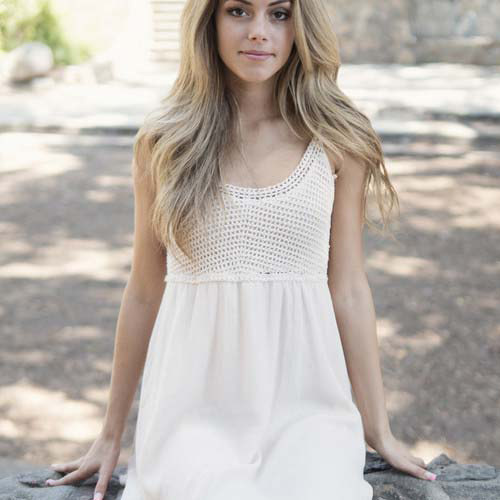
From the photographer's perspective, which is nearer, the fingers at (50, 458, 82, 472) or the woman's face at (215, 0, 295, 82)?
Result: the woman's face at (215, 0, 295, 82)

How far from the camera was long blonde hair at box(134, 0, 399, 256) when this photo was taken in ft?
6.43

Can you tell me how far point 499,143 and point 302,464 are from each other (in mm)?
7030

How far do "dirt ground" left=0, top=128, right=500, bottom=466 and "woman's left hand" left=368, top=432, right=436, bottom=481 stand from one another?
1614 mm

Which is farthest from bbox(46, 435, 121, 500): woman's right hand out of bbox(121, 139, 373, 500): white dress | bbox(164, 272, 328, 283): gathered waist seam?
bbox(164, 272, 328, 283): gathered waist seam

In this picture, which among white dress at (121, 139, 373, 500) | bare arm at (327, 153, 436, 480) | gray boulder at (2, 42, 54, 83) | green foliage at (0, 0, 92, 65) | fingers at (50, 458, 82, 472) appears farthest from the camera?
green foliage at (0, 0, 92, 65)

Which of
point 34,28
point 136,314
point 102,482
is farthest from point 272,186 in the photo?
point 34,28

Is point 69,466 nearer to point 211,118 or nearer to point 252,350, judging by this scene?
point 252,350

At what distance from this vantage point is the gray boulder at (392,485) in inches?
78.2

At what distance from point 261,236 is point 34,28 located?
12234 millimetres

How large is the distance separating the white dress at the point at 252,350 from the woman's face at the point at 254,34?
25 centimetres

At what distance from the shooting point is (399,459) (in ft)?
6.64

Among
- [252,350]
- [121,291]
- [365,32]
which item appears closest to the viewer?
[252,350]

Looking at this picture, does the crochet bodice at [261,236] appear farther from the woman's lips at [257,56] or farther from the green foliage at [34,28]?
the green foliage at [34,28]

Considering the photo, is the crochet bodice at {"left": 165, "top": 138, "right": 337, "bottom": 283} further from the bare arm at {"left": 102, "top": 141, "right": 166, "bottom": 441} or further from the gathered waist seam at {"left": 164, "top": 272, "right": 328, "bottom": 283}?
the bare arm at {"left": 102, "top": 141, "right": 166, "bottom": 441}
